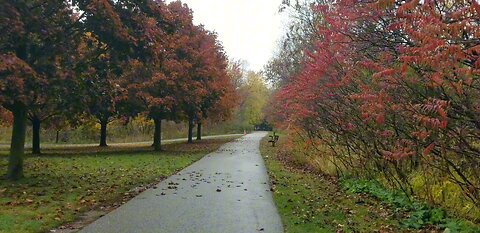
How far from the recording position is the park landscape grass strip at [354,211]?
7.38 m

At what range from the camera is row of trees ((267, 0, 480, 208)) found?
4570 mm

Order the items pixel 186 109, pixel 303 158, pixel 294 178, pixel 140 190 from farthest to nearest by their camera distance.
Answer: pixel 186 109 < pixel 303 158 < pixel 294 178 < pixel 140 190

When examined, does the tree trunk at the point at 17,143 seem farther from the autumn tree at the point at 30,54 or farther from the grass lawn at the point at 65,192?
the grass lawn at the point at 65,192

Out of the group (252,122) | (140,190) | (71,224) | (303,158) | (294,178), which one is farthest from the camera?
(252,122)

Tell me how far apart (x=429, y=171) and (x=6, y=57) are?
897cm

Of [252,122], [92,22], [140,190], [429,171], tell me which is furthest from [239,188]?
[252,122]

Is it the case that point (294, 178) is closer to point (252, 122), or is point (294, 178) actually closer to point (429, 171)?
point (429, 171)

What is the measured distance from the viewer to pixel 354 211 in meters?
8.83

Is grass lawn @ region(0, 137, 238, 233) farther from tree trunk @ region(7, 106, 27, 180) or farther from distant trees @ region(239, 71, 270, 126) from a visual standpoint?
distant trees @ region(239, 71, 270, 126)

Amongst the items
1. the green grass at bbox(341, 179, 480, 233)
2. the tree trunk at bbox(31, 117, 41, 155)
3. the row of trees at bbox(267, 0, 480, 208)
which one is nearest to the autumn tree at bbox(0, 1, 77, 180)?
the row of trees at bbox(267, 0, 480, 208)

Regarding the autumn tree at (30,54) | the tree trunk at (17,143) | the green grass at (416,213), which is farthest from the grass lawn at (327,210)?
the tree trunk at (17,143)

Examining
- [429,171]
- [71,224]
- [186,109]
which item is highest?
[186,109]

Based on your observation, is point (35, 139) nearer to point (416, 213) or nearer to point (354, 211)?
point (354, 211)

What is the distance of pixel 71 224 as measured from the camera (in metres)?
7.66
